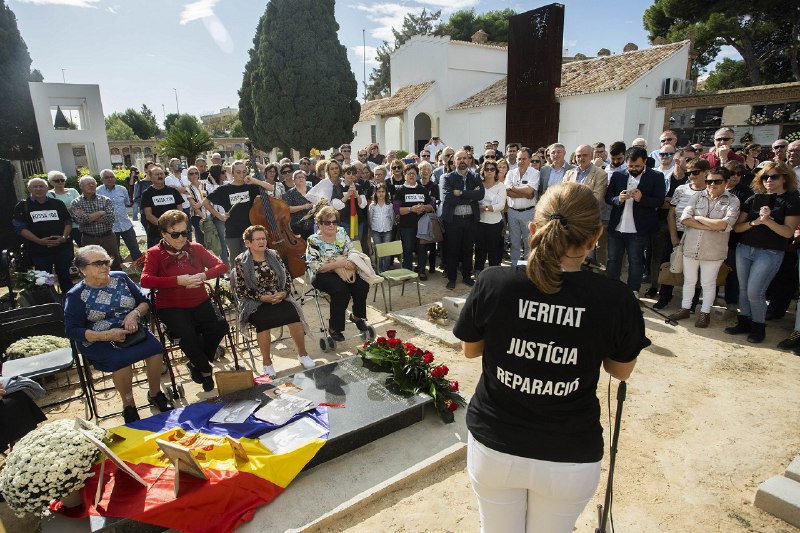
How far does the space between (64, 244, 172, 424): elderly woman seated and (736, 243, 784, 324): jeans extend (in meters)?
6.66

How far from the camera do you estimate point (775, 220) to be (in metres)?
5.26

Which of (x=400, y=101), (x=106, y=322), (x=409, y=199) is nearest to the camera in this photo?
(x=106, y=322)

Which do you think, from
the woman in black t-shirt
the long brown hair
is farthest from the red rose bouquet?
the long brown hair

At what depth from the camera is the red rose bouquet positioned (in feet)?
13.6

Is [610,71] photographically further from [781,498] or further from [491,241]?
[781,498]

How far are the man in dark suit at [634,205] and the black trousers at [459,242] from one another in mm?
2156

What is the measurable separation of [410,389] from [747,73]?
30.3m

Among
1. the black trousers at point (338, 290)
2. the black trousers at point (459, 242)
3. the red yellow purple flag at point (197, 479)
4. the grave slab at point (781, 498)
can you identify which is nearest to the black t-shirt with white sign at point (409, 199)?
the black trousers at point (459, 242)

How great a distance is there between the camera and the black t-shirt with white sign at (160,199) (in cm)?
784

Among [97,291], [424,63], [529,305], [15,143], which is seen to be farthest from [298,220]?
[15,143]

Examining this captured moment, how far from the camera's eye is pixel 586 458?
1729 mm

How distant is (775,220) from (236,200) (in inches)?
286

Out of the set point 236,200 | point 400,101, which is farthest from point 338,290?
point 400,101

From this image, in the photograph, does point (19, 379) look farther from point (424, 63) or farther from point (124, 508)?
point (424, 63)
